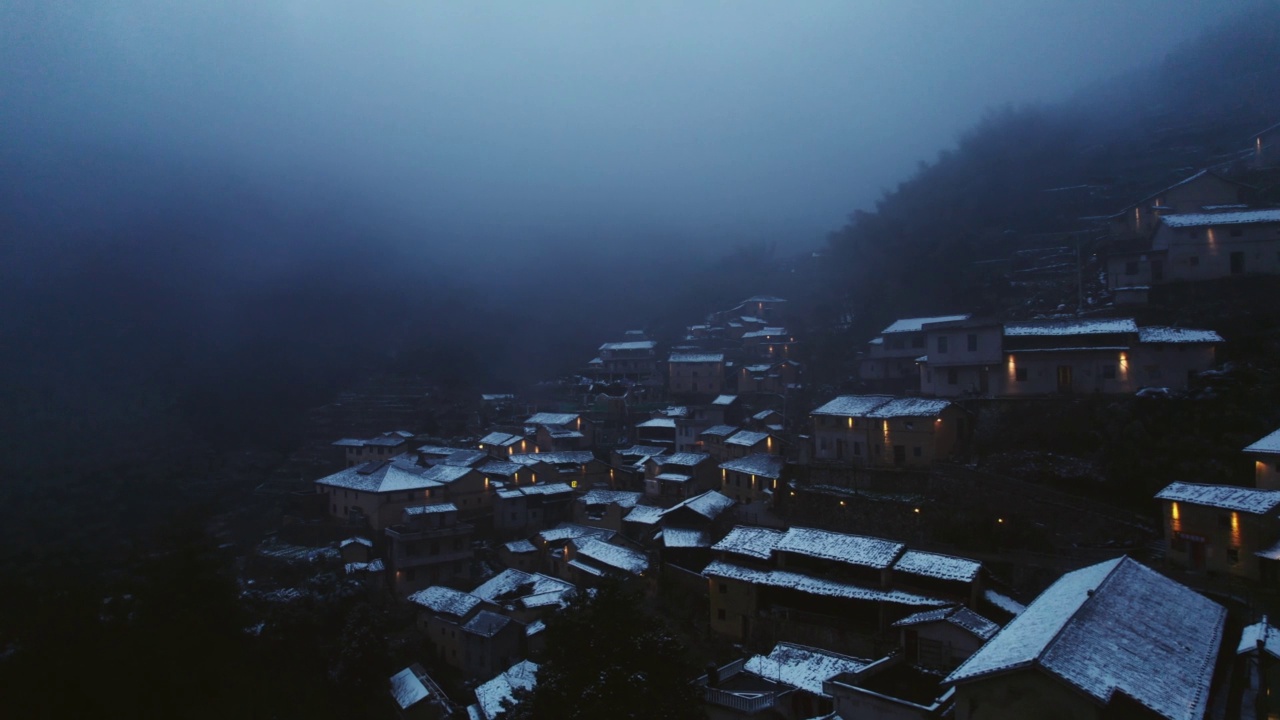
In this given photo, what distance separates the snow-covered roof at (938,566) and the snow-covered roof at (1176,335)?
528 inches

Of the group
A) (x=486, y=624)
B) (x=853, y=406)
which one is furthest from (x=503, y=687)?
(x=853, y=406)

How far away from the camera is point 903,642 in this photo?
17.5 meters

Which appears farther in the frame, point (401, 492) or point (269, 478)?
point (269, 478)

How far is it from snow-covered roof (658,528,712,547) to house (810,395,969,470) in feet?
24.1

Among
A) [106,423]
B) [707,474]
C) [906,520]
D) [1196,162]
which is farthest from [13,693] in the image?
[1196,162]

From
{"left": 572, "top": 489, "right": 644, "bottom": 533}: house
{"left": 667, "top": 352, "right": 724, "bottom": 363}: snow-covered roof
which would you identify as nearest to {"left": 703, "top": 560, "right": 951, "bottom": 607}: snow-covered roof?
{"left": 572, "top": 489, "right": 644, "bottom": 533}: house

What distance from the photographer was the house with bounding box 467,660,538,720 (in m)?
21.1

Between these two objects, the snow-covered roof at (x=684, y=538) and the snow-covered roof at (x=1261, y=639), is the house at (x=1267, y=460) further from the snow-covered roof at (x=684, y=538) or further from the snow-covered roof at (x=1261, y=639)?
the snow-covered roof at (x=684, y=538)

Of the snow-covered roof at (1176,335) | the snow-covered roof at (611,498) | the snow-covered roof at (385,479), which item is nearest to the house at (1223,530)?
the snow-covered roof at (1176,335)

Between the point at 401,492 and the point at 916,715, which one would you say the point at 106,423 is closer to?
the point at 401,492

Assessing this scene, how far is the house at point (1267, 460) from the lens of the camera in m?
18.1

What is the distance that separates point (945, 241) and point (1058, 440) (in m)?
27.5

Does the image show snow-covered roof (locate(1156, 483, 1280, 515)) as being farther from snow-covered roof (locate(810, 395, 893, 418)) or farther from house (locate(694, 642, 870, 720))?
snow-covered roof (locate(810, 395, 893, 418))

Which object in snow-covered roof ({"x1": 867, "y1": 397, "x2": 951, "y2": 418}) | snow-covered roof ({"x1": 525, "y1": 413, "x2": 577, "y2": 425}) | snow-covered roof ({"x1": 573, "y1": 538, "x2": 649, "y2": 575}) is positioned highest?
snow-covered roof ({"x1": 867, "y1": 397, "x2": 951, "y2": 418})
